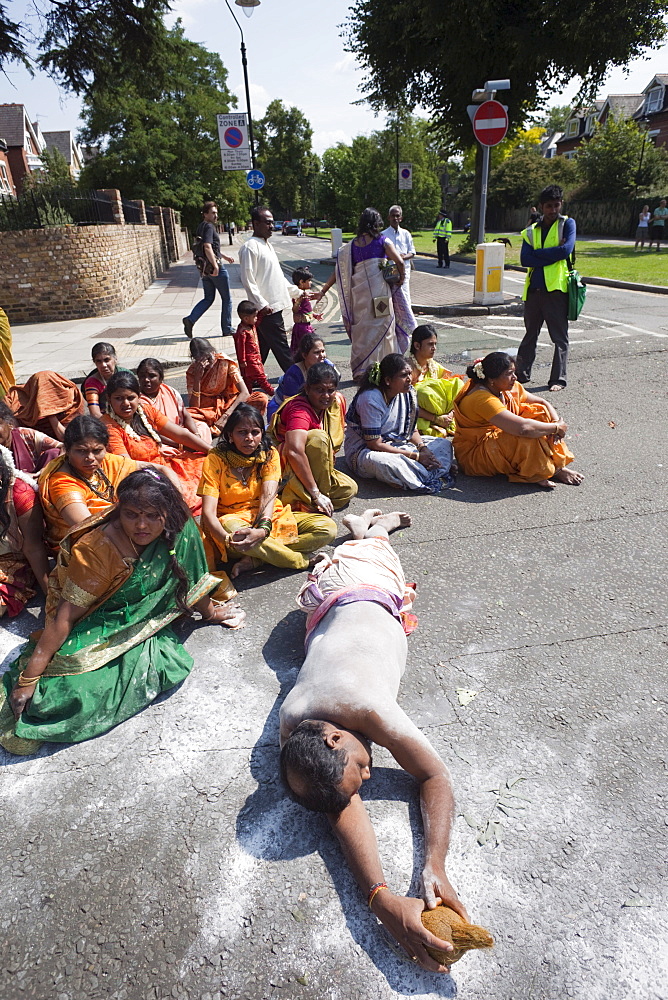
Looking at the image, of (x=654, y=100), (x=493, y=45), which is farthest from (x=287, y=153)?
(x=493, y=45)

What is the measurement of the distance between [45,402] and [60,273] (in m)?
9.87

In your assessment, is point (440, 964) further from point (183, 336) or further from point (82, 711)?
point (183, 336)

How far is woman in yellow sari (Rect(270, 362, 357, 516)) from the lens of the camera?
4.54 m

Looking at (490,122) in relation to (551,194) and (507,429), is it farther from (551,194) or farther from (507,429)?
(507,429)

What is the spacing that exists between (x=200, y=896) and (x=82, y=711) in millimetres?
1010

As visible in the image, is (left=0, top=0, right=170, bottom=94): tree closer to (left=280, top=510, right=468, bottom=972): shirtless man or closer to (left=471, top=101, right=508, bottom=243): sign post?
(left=471, top=101, right=508, bottom=243): sign post

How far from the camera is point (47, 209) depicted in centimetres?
1330

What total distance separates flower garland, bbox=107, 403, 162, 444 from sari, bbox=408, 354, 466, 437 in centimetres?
244

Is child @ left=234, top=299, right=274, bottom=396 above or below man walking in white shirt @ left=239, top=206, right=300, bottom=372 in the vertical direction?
below

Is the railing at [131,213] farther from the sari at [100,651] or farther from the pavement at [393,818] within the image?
the sari at [100,651]

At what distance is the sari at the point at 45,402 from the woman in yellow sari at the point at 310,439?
166 cm

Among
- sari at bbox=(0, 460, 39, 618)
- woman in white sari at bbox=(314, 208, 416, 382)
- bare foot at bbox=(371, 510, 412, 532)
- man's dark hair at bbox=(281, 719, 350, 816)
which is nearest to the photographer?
man's dark hair at bbox=(281, 719, 350, 816)

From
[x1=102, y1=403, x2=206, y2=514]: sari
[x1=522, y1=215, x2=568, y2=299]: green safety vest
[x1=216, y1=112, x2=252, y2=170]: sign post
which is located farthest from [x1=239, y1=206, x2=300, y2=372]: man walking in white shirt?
[x1=216, y1=112, x2=252, y2=170]: sign post

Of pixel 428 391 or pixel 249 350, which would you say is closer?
pixel 428 391
